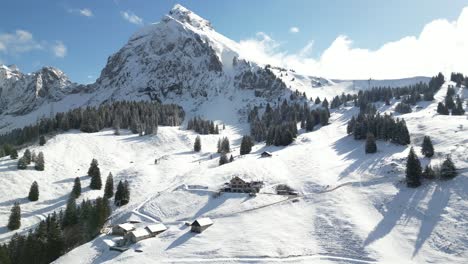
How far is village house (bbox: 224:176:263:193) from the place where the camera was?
278ft

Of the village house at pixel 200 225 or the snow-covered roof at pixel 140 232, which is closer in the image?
the snow-covered roof at pixel 140 232

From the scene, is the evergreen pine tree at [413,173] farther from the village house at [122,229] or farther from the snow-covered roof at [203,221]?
the village house at [122,229]

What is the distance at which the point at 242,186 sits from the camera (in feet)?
279


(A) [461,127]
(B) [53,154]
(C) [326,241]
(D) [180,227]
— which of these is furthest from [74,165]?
(A) [461,127]

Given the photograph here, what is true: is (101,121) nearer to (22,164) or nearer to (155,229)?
(22,164)

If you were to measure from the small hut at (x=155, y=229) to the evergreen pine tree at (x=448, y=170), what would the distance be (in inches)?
2061

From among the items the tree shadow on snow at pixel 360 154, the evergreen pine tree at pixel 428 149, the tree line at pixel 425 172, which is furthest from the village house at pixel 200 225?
the evergreen pine tree at pixel 428 149

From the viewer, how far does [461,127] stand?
110250 mm

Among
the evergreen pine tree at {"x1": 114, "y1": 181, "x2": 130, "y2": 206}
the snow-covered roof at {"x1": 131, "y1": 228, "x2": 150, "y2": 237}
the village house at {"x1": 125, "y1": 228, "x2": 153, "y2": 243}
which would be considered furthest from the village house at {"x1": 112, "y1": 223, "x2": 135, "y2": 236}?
the evergreen pine tree at {"x1": 114, "y1": 181, "x2": 130, "y2": 206}

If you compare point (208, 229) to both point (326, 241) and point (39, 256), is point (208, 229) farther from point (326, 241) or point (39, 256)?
point (39, 256)

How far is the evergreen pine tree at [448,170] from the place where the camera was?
3015 inches

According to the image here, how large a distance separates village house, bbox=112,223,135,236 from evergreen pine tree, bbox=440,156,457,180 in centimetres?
5763

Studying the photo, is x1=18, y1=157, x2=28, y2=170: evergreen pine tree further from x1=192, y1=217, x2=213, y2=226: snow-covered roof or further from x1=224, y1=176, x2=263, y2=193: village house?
x1=192, y1=217, x2=213, y2=226: snow-covered roof

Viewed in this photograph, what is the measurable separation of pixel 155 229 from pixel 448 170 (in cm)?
5471
